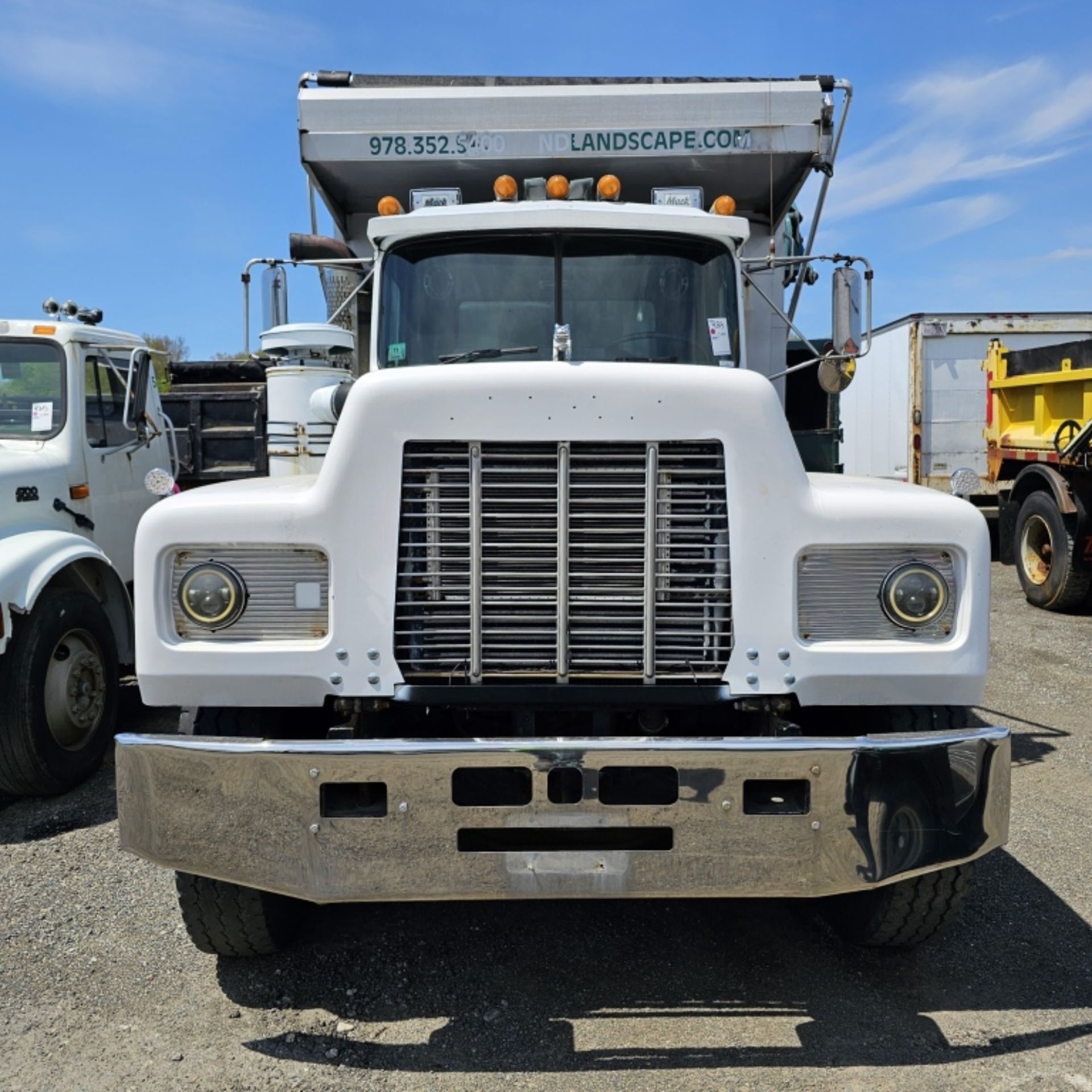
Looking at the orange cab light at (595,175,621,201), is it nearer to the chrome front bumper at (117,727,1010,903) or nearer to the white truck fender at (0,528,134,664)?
the chrome front bumper at (117,727,1010,903)

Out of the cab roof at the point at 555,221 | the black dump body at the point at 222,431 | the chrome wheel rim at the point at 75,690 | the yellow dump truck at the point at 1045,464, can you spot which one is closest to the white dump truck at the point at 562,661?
the cab roof at the point at 555,221

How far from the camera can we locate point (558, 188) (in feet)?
14.5

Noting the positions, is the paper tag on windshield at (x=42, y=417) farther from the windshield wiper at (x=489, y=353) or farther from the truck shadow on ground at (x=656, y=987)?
the truck shadow on ground at (x=656, y=987)

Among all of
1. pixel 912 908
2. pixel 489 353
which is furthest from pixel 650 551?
pixel 912 908

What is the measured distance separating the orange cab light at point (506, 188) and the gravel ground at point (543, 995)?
306cm

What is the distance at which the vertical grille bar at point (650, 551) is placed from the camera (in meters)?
2.80

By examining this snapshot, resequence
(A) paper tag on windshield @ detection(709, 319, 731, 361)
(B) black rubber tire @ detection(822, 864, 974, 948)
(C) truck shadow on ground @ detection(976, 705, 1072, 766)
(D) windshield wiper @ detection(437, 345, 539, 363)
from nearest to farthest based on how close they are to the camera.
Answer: (B) black rubber tire @ detection(822, 864, 974, 948)
(D) windshield wiper @ detection(437, 345, 539, 363)
(A) paper tag on windshield @ detection(709, 319, 731, 361)
(C) truck shadow on ground @ detection(976, 705, 1072, 766)

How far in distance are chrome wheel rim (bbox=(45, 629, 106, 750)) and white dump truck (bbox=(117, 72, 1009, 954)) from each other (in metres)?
2.16

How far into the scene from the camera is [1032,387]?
398 inches

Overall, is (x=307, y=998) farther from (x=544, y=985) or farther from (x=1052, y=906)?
(x=1052, y=906)

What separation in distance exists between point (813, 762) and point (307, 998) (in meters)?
1.77

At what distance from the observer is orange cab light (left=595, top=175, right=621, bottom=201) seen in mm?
4391

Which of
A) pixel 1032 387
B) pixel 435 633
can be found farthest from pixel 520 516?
pixel 1032 387

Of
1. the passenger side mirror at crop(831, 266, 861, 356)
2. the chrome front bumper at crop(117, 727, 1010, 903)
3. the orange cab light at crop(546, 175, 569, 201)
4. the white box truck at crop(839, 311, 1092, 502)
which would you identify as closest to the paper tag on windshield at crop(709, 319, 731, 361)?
the passenger side mirror at crop(831, 266, 861, 356)
